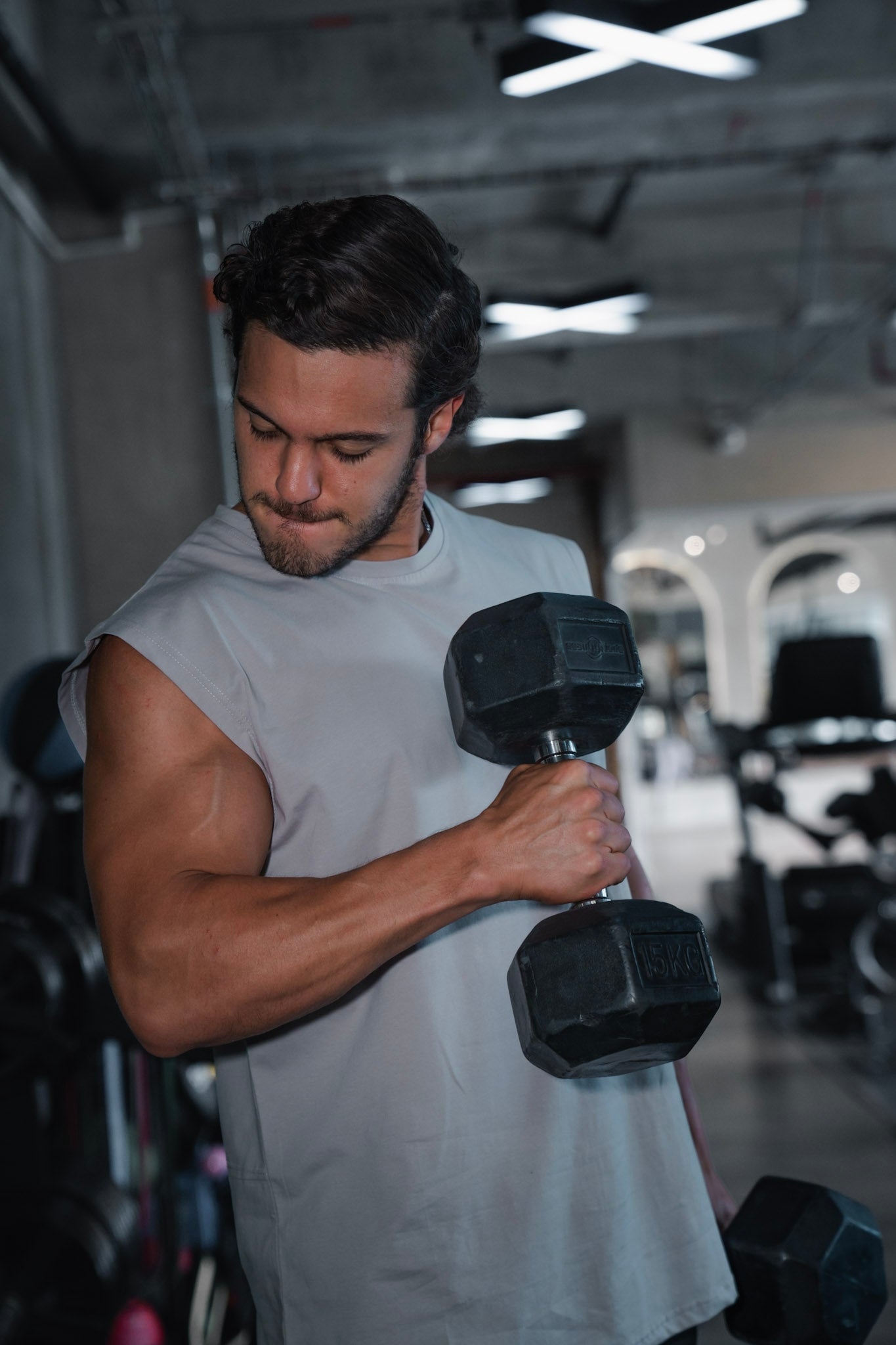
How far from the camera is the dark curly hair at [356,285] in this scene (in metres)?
0.93

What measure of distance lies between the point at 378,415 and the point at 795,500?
311 inches

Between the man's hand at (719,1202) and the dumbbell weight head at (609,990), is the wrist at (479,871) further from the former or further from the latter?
the man's hand at (719,1202)

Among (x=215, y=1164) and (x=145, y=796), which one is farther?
(x=215, y=1164)

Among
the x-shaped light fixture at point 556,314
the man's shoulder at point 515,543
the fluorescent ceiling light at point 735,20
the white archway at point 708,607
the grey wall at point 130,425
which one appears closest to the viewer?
the man's shoulder at point 515,543

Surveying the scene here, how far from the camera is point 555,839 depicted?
809 mm

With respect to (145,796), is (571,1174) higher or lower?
lower

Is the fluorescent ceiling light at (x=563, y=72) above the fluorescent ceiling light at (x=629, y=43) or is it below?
above

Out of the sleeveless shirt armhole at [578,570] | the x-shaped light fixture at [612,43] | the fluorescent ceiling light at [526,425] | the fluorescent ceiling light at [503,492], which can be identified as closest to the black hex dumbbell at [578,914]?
the sleeveless shirt armhole at [578,570]

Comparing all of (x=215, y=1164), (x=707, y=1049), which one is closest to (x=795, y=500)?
(x=707, y=1049)

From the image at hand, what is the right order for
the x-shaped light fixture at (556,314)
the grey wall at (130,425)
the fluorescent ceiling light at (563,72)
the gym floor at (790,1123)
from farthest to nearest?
1. the x-shaped light fixture at (556,314)
2. the grey wall at (130,425)
3. the gym floor at (790,1123)
4. the fluorescent ceiling light at (563,72)

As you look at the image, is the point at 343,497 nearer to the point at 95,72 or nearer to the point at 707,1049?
the point at 95,72

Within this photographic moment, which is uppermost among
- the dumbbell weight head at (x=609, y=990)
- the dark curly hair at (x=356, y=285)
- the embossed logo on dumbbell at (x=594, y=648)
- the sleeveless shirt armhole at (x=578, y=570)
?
A: the dark curly hair at (x=356, y=285)

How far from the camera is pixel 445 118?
394 centimetres

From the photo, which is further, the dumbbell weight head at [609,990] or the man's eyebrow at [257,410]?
the man's eyebrow at [257,410]
